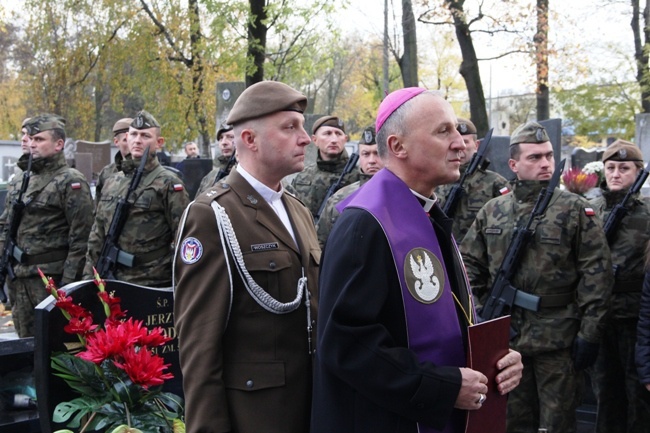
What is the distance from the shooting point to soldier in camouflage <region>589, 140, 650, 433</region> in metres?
5.80

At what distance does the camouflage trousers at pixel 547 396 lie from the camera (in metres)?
5.15

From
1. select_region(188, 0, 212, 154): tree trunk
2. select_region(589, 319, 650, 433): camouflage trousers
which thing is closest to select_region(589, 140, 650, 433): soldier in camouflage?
select_region(589, 319, 650, 433): camouflage trousers

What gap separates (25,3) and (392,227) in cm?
2373

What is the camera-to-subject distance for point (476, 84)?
19.3 metres

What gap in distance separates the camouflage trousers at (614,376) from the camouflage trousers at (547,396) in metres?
0.74

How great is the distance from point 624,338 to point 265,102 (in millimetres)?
3846

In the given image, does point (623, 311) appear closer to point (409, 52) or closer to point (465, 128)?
point (465, 128)

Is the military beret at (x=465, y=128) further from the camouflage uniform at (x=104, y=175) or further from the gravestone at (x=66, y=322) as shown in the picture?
the gravestone at (x=66, y=322)

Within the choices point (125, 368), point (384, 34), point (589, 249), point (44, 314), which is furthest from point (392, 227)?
point (384, 34)

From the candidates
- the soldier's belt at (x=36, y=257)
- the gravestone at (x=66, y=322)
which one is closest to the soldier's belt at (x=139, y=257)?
the soldier's belt at (x=36, y=257)

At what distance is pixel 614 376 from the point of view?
239 inches

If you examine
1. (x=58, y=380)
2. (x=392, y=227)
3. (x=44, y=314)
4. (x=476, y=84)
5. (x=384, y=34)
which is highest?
(x=384, y=34)

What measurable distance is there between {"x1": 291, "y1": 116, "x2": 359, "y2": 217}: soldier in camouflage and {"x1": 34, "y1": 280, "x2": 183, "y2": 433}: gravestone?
450cm

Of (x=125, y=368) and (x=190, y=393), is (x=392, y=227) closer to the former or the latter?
(x=190, y=393)
